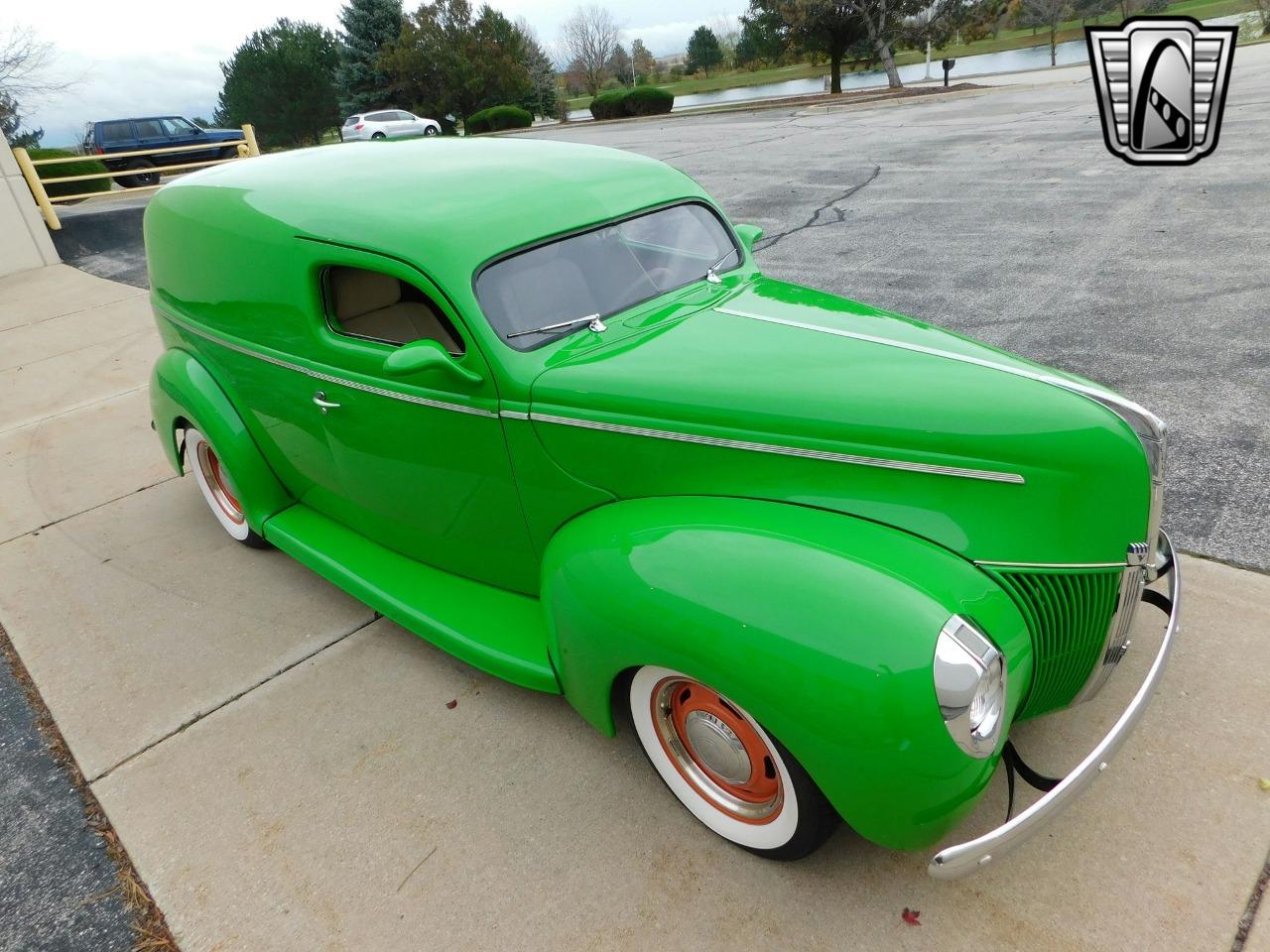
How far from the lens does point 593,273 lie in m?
2.86

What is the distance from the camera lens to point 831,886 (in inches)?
87.6

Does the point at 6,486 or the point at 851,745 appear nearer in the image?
the point at 851,745

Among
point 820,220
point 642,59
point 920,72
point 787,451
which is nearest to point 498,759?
point 787,451

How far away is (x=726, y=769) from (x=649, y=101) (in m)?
35.6

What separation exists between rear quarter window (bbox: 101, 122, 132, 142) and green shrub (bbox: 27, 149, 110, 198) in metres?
2.00

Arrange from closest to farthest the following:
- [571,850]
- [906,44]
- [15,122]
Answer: [571,850], [15,122], [906,44]

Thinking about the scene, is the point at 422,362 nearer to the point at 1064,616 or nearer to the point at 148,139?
the point at 1064,616

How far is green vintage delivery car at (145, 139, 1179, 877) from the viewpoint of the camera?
6.31ft

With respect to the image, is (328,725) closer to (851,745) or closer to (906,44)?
(851,745)

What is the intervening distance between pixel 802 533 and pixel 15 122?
38.2 metres

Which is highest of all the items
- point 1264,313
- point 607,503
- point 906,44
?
point 906,44

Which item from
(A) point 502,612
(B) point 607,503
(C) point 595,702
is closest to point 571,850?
(C) point 595,702

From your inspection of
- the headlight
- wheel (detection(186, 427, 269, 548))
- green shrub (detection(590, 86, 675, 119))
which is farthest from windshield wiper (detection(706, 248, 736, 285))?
green shrub (detection(590, 86, 675, 119))

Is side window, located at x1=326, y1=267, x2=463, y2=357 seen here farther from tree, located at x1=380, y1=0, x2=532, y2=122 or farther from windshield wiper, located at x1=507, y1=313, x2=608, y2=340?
tree, located at x1=380, y1=0, x2=532, y2=122
